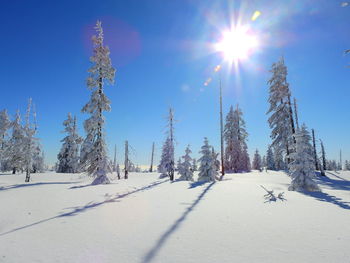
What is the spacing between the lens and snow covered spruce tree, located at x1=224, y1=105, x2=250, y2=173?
133 ft

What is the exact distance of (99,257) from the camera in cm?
379

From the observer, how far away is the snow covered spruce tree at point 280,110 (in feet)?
85.2

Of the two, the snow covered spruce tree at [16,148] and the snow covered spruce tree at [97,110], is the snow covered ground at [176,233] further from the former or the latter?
the snow covered spruce tree at [16,148]

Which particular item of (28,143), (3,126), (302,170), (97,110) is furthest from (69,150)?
(302,170)

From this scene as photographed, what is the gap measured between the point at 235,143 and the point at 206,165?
22.9m

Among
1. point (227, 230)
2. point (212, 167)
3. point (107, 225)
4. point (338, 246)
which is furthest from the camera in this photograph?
point (212, 167)

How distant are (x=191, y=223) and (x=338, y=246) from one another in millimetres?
3279

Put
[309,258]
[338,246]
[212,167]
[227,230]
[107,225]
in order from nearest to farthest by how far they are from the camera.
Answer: [309,258], [338,246], [227,230], [107,225], [212,167]

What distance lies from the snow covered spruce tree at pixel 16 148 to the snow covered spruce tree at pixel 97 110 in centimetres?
1222

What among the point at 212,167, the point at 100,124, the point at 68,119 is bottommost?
the point at 212,167

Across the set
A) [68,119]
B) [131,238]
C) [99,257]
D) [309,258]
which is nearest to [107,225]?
[131,238]

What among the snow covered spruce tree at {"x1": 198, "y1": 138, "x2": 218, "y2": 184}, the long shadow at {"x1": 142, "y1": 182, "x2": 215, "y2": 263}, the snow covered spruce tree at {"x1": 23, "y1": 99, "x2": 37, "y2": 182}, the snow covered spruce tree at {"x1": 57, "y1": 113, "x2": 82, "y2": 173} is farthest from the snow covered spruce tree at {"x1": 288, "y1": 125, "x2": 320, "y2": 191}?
the snow covered spruce tree at {"x1": 57, "y1": 113, "x2": 82, "y2": 173}

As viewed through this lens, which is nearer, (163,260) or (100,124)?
(163,260)

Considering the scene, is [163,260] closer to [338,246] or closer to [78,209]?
[338,246]
